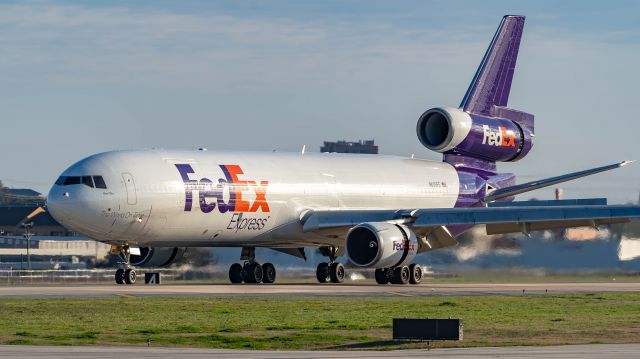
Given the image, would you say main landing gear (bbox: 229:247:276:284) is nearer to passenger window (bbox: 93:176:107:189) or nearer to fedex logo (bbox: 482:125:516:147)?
passenger window (bbox: 93:176:107:189)

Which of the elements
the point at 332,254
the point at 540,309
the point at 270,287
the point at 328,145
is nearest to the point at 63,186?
the point at 270,287

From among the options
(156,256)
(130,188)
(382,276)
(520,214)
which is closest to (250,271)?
(156,256)

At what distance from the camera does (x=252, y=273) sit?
1928 inches

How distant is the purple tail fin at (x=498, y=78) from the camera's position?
54219 millimetres

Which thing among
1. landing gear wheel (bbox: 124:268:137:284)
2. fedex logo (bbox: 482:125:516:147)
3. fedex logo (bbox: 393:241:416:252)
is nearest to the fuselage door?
landing gear wheel (bbox: 124:268:137:284)

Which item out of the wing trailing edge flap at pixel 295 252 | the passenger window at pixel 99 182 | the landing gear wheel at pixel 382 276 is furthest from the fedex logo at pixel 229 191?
the landing gear wheel at pixel 382 276

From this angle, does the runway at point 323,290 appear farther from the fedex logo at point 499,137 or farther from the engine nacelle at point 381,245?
the fedex logo at point 499,137

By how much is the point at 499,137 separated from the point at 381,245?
11198 mm

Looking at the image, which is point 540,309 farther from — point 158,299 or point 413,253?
point 413,253

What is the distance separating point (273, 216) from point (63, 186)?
797 centimetres

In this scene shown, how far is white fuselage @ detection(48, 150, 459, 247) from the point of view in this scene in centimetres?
4316

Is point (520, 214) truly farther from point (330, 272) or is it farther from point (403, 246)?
point (330, 272)

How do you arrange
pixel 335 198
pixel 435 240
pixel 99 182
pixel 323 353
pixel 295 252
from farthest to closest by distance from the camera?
pixel 295 252 → pixel 335 198 → pixel 435 240 → pixel 99 182 → pixel 323 353

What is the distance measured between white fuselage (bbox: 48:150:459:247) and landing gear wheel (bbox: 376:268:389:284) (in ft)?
9.29
